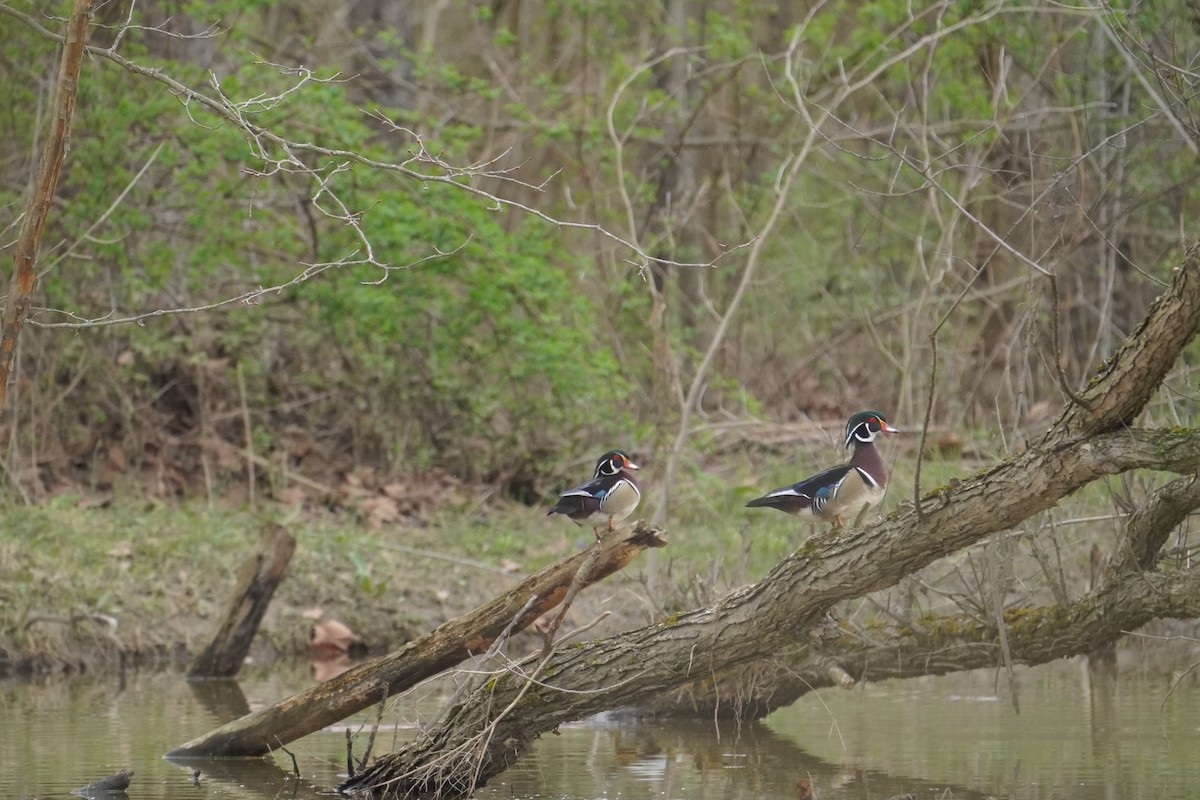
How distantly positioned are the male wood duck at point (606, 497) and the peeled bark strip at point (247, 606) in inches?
127

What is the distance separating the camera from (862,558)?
6.39 meters

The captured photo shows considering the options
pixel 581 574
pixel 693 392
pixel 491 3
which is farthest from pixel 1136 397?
pixel 491 3

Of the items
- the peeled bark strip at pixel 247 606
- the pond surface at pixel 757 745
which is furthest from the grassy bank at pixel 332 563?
the peeled bark strip at pixel 247 606

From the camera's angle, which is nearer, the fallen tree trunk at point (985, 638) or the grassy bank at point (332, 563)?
the fallen tree trunk at point (985, 638)

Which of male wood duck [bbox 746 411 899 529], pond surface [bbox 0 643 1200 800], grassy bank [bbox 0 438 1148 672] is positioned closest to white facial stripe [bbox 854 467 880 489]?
male wood duck [bbox 746 411 899 529]

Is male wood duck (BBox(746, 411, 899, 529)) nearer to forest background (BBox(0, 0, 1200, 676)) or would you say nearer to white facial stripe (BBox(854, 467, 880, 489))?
white facial stripe (BBox(854, 467, 880, 489))

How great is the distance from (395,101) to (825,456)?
6.12 metres

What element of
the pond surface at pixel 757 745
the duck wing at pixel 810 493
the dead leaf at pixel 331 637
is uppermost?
the duck wing at pixel 810 493

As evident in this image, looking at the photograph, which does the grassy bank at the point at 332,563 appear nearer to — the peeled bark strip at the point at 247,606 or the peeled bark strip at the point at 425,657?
the peeled bark strip at the point at 247,606

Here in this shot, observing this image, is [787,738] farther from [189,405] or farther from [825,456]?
[189,405]

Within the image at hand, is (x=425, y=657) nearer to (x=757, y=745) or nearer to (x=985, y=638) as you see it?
(x=757, y=745)

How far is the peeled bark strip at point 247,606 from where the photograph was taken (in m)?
9.97

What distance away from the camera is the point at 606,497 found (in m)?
7.04

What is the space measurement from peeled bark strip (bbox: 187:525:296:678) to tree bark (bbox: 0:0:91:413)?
13.5 feet
